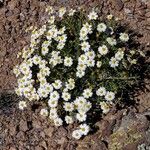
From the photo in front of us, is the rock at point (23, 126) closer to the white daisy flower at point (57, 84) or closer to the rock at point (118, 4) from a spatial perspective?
the white daisy flower at point (57, 84)

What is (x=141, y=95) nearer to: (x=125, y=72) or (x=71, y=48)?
(x=125, y=72)

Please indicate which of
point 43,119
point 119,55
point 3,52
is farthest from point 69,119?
point 3,52

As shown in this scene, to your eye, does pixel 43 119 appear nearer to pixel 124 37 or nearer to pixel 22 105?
pixel 22 105

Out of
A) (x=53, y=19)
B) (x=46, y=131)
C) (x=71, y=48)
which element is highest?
(x=53, y=19)

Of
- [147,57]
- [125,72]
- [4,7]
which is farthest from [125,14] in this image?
[4,7]

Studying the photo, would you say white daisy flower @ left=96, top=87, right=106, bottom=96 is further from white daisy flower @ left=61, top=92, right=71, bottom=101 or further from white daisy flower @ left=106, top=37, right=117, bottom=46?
white daisy flower @ left=106, top=37, right=117, bottom=46

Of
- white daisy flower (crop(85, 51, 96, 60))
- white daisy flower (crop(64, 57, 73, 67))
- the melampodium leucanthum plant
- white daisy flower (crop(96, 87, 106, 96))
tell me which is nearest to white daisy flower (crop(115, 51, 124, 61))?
the melampodium leucanthum plant
